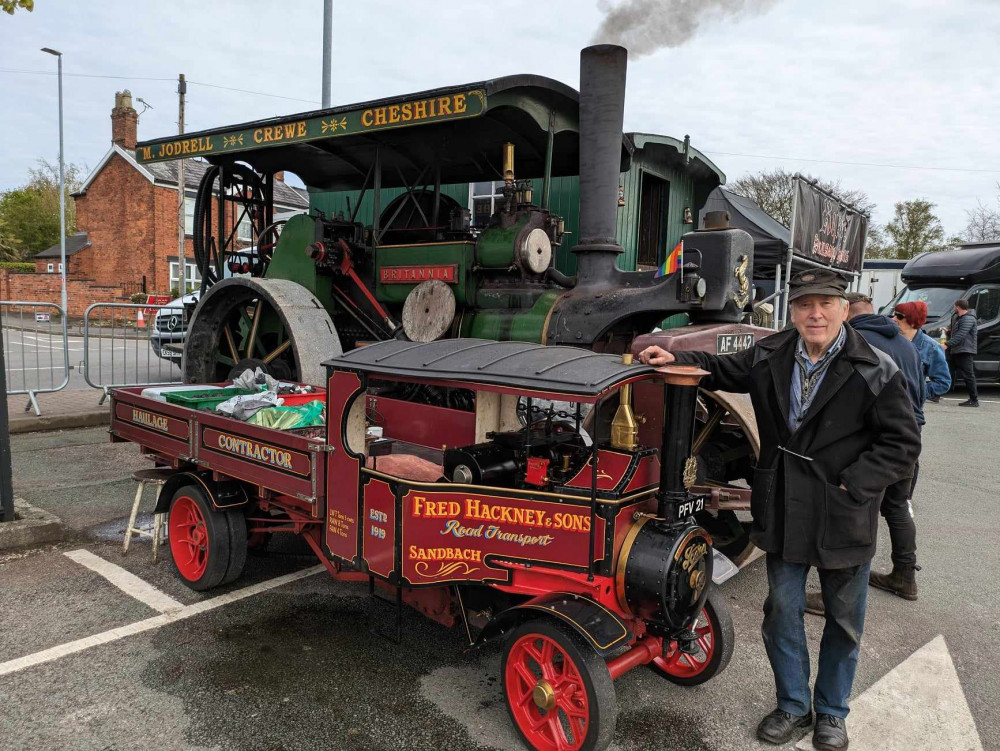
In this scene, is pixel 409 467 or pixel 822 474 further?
pixel 409 467

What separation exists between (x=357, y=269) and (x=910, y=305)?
4029mm

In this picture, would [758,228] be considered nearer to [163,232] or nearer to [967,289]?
[967,289]

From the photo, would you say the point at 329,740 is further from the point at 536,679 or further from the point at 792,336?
the point at 792,336

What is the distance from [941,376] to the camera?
17.0ft

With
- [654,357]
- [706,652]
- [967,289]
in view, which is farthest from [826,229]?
[654,357]

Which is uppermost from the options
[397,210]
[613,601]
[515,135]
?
[515,135]

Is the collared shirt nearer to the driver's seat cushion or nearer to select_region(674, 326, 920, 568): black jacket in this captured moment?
select_region(674, 326, 920, 568): black jacket

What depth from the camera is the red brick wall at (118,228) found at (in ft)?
91.1

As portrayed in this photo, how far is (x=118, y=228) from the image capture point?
28.6 metres

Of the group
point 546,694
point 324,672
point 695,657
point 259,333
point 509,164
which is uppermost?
point 509,164

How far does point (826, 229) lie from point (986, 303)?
556cm

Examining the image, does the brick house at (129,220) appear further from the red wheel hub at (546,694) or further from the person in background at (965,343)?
the red wheel hub at (546,694)

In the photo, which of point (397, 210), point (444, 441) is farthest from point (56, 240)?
point (444, 441)

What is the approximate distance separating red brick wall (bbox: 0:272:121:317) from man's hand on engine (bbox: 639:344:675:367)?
89.0 ft
